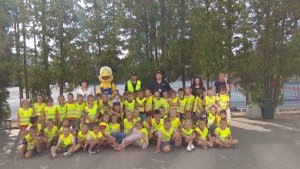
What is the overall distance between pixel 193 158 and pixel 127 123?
212 cm

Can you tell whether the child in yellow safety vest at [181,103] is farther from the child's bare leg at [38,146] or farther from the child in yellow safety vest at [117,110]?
the child's bare leg at [38,146]

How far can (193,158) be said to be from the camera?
749 cm

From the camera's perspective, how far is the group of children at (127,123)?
8.24 metres

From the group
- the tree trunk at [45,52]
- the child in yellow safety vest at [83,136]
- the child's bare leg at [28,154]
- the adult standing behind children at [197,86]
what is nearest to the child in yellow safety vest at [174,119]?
the adult standing behind children at [197,86]

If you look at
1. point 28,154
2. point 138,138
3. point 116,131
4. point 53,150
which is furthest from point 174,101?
point 28,154

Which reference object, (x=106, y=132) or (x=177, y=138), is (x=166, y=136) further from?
(x=106, y=132)

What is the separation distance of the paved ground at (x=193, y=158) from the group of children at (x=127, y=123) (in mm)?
281

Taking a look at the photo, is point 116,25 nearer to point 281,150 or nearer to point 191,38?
point 191,38

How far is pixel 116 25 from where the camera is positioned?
12.0 meters

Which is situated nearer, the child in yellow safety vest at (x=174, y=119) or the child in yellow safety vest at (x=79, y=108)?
the child in yellow safety vest at (x=174, y=119)

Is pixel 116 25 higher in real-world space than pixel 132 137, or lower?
higher

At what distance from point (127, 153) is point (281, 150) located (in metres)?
3.52

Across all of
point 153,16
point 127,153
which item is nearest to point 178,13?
point 153,16

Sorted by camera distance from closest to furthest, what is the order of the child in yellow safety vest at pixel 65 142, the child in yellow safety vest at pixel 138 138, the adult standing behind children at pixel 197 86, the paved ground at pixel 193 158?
the paved ground at pixel 193 158 → the child in yellow safety vest at pixel 65 142 → the child in yellow safety vest at pixel 138 138 → the adult standing behind children at pixel 197 86
